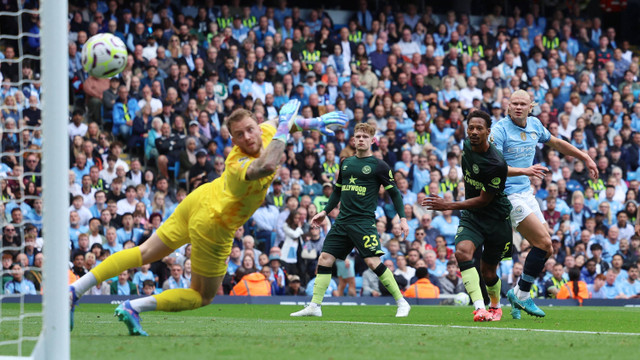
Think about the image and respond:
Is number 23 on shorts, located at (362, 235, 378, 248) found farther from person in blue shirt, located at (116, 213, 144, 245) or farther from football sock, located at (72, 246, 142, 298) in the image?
person in blue shirt, located at (116, 213, 144, 245)

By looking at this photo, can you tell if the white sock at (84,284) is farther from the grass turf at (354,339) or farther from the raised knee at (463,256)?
the raised knee at (463,256)

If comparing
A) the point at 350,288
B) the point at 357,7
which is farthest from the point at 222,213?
the point at 357,7

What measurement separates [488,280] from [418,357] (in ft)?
15.7

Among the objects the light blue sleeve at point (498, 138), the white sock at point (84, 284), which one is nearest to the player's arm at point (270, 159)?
the white sock at point (84, 284)

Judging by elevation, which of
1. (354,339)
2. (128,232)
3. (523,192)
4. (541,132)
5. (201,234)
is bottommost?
(128,232)

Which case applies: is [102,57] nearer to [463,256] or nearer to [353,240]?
[463,256]

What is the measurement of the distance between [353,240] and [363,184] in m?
0.74

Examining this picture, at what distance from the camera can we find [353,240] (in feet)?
39.5

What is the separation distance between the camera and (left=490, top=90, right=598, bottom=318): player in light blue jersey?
10820mm

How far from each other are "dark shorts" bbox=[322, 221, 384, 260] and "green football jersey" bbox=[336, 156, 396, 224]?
0.11 m

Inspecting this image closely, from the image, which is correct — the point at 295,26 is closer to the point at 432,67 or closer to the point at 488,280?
the point at 432,67

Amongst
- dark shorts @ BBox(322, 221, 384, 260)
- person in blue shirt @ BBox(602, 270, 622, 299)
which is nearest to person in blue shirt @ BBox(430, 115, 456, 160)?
person in blue shirt @ BBox(602, 270, 622, 299)

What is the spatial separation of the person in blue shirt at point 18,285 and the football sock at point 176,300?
6.98 meters

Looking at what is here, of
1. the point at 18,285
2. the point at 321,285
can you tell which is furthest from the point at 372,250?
the point at 18,285
